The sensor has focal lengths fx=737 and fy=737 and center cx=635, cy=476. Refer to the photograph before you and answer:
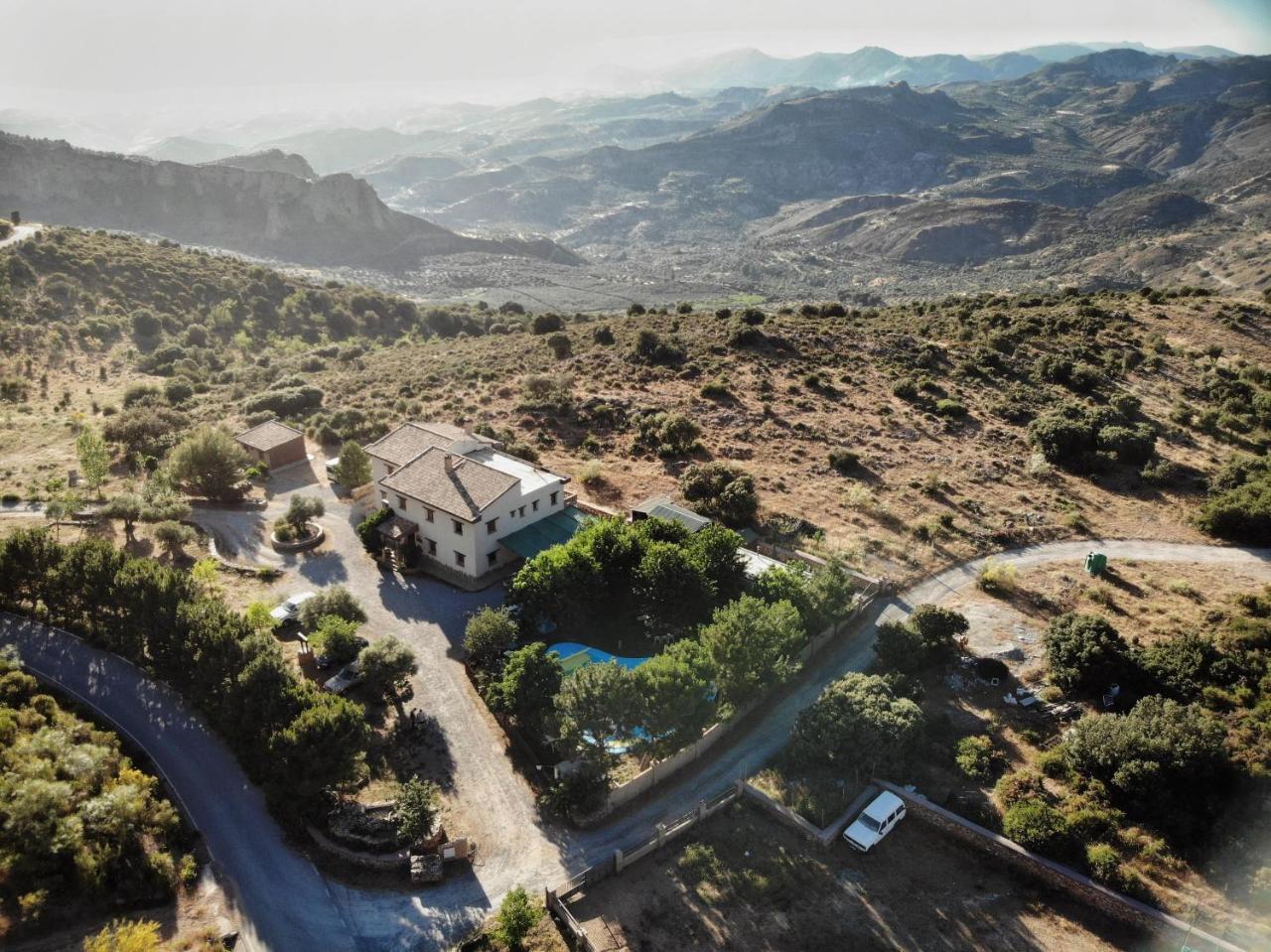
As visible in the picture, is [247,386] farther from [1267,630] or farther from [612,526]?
[1267,630]

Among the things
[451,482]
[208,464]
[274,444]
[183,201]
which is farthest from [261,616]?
[183,201]

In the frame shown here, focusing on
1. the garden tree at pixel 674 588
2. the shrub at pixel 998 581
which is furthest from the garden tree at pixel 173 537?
the shrub at pixel 998 581

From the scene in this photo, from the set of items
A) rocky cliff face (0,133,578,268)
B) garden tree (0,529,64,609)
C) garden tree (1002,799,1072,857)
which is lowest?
garden tree (1002,799,1072,857)

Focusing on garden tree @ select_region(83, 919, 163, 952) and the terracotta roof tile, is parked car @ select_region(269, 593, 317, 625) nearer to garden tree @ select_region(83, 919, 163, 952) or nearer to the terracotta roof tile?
the terracotta roof tile

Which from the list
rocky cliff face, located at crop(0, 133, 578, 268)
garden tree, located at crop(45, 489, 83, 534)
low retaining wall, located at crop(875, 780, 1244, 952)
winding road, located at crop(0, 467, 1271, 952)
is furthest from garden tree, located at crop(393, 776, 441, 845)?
rocky cliff face, located at crop(0, 133, 578, 268)

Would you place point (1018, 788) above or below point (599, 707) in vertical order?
below

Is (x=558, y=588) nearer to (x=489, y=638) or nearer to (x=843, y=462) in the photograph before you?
(x=489, y=638)
